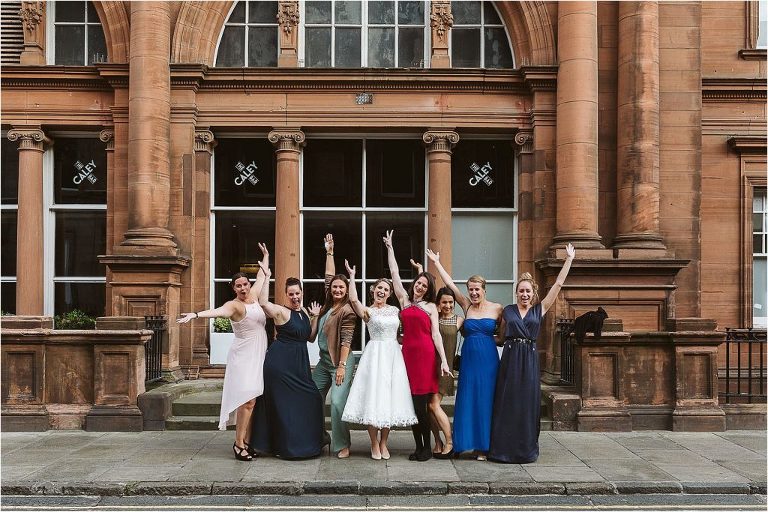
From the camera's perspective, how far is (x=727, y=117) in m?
14.1

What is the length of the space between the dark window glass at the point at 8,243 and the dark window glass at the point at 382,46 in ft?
23.3

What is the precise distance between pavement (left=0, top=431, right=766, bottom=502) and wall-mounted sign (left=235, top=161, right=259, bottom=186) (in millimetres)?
5489

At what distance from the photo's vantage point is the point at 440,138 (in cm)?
1385

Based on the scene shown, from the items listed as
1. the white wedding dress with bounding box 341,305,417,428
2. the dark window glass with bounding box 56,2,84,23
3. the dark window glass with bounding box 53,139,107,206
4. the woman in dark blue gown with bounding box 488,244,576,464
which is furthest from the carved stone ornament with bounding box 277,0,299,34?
the woman in dark blue gown with bounding box 488,244,576,464

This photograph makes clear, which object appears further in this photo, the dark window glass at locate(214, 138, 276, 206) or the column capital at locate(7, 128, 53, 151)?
the dark window glass at locate(214, 138, 276, 206)

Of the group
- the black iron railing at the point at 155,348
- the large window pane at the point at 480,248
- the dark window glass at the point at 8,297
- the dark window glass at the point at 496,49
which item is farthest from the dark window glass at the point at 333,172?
the dark window glass at the point at 8,297

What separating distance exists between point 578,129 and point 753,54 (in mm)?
3809

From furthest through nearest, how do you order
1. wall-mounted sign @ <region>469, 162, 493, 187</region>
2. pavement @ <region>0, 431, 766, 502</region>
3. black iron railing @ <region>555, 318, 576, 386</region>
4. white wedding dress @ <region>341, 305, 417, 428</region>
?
wall-mounted sign @ <region>469, 162, 493, 187</region> < black iron railing @ <region>555, 318, 576, 386</region> < white wedding dress @ <region>341, 305, 417, 428</region> < pavement @ <region>0, 431, 766, 502</region>

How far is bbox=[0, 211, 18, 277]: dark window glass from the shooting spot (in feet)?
46.6

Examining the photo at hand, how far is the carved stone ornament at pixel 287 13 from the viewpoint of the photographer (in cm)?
1386

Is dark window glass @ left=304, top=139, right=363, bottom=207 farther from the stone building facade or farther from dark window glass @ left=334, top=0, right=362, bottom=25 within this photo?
dark window glass @ left=334, top=0, right=362, bottom=25

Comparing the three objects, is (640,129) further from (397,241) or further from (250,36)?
(250,36)

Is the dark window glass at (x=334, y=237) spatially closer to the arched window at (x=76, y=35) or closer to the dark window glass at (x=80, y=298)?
the dark window glass at (x=80, y=298)

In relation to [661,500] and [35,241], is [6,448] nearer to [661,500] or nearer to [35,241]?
[35,241]
